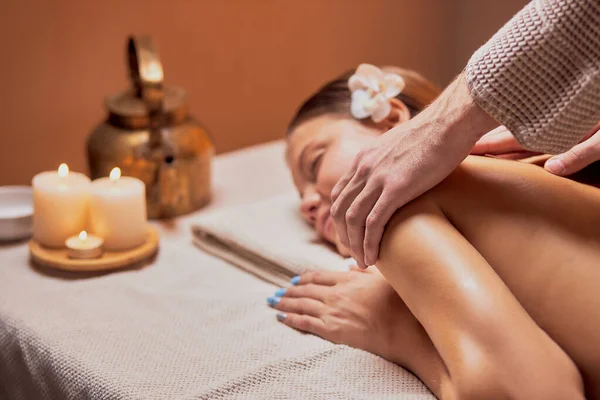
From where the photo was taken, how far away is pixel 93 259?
66.7 inches

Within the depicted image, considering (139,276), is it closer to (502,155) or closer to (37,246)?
(37,246)

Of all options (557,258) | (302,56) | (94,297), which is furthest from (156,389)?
(302,56)

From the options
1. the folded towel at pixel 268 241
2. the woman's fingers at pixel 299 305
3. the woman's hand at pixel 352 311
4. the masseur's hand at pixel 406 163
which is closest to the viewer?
the masseur's hand at pixel 406 163

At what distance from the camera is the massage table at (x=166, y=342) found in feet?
4.16

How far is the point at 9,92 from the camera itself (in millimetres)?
2254

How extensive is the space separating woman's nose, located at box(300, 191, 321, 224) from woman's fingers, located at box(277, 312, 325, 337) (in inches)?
12.0

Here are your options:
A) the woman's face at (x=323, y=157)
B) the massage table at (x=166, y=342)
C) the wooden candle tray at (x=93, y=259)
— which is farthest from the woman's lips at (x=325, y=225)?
the wooden candle tray at (x=93, y=259)

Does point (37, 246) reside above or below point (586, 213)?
below

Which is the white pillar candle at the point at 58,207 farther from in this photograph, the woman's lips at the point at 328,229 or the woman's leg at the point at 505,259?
the woman's leg at the point at 505,259

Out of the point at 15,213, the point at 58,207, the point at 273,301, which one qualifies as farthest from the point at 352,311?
the point at 15,213

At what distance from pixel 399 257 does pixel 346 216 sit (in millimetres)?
116

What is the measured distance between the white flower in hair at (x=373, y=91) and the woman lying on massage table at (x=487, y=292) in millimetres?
369

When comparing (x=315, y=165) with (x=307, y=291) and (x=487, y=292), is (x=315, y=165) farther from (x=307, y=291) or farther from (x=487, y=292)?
(x=487, y=292)

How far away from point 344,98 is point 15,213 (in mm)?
757
